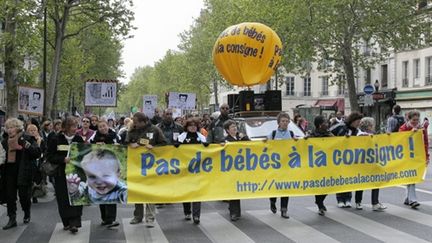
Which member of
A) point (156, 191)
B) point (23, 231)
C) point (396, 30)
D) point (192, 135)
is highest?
point (396, 30)

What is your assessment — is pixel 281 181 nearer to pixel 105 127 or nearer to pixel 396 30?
pixel 105 127

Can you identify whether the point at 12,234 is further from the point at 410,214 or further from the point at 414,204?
the point at 414,204

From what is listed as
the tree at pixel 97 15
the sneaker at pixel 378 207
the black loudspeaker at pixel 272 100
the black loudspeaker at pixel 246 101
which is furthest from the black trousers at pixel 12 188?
the tree at pixel 97 15

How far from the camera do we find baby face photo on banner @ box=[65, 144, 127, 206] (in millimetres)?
8625

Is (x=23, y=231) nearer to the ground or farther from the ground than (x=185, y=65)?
nearer to the ground

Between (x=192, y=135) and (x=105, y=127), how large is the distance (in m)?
1.51

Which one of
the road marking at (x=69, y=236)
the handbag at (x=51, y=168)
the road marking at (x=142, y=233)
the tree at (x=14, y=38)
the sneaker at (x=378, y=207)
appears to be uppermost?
the tree at (x=14, y=38)

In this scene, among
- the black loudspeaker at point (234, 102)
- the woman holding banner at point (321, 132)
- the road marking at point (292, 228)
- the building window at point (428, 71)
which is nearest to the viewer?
the road marking at point (292, 228)

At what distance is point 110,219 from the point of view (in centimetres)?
913

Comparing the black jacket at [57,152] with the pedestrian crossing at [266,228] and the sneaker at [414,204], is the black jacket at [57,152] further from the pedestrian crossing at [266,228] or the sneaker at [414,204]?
the sneaker at [414,204]

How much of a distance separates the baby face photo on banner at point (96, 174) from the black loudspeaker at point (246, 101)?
11226mm

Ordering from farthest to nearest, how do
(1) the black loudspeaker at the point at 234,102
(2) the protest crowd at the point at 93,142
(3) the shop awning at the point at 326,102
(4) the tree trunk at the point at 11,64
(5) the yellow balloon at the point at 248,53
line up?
1. (3) the shop awning at the point at 326,102
2. (4) the tree trunk at the point at 11,64
3. (1) the black loudspeaker at the point at 234,102
4. (5) the yellow balloon at the point at 248,53
5. (2) the protest crowd at the point at 93,142

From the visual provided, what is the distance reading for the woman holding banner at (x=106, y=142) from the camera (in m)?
9.11

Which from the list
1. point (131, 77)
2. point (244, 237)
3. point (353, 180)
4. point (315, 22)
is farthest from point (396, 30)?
point (131, 77)
